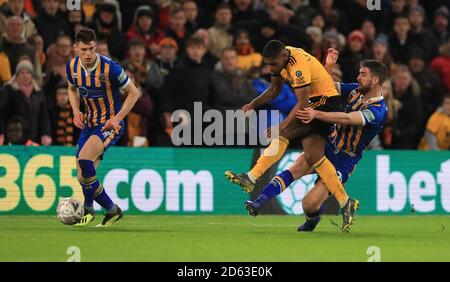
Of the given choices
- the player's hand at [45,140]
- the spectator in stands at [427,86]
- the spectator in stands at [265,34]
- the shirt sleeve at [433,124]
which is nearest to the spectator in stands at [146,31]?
the spectator in stands at [265,34]

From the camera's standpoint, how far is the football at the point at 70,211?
13.1 metres

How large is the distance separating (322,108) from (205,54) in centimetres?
574

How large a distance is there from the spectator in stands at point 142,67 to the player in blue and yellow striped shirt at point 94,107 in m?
4.04

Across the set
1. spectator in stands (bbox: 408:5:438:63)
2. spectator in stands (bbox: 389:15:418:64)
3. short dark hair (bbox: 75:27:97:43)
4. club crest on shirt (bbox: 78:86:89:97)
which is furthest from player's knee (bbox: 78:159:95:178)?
spectator in stands (bbox: 408:5:438:63)

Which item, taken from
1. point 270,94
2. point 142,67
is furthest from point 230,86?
point 270,94

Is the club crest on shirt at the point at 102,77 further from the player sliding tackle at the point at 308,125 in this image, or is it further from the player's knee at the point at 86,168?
the player sliding tackle at the point at 308,125

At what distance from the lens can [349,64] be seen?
746 inches

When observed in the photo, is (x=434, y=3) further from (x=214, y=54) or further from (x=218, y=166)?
(x=218, y=166)

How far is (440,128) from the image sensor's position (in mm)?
18891

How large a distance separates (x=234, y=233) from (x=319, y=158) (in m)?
1.31

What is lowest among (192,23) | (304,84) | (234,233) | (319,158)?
(234,233)

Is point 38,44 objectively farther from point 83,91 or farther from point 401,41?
point 401,41

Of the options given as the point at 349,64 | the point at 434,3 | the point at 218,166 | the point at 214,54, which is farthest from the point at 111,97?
the point at 434,3

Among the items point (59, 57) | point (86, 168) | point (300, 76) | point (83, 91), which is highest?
point (59, 57)
